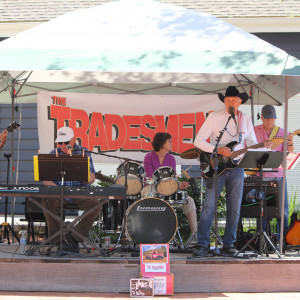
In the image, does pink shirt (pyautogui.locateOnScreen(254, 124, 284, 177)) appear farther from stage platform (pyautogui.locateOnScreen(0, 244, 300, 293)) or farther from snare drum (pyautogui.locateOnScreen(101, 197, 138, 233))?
snare drum (pyautogui.locateOnScreen(101, 197, 138, 233))

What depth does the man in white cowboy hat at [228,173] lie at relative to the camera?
7.18m

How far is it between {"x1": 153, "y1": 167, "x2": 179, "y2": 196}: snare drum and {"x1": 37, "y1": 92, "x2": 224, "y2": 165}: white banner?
1.58m

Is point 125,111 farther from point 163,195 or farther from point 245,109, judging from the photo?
point 245,109

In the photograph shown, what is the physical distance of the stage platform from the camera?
6.72 metres

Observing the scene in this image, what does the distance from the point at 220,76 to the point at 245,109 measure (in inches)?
124

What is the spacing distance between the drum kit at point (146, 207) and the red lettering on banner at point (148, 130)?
1.27 metres

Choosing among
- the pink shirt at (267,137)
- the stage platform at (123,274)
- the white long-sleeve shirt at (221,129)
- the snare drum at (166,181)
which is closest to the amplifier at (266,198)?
the pink shirt at (267,137)

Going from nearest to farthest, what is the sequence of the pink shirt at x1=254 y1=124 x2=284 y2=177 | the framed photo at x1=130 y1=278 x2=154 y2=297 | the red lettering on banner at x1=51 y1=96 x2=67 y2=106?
1. the framed photo at x1=130 y1=278 x2=154 y2=297
2. the pink shirt at x1=254 y1=124 x2=284 y2=177
3. the red lettering on banner at x1=51 y1=96 x2=67 y2=106

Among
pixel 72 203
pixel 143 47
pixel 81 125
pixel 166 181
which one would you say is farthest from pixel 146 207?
pixel 81 125

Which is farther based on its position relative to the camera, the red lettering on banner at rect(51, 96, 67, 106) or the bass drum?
the red lettering on banner at rect(51, 96, 67, 106)

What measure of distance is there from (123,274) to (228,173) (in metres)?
1.70

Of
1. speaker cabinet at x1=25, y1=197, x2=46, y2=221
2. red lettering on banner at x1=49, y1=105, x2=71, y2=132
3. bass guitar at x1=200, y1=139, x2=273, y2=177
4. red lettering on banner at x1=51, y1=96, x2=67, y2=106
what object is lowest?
speaker cabinet at x1=25, y1=197, x2=46, y2=221

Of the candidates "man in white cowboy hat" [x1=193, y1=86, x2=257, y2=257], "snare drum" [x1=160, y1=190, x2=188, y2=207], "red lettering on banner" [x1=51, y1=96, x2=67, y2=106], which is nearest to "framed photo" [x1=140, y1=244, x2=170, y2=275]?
"man in white cowboy hat" [x1=193, y1=86, x2=257, y2=257]

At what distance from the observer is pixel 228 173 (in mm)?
7223
